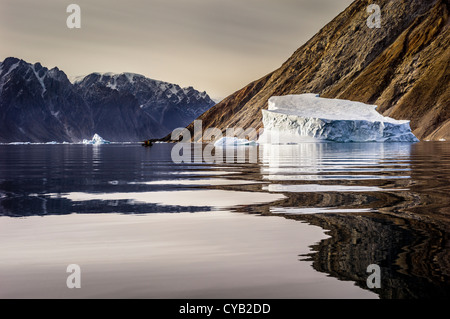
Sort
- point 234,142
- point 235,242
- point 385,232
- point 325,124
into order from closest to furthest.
Answer: point 235,242 < point 385,232 < point 234,142 < point 325,124

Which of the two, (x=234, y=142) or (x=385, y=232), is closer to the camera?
(x=385, y=232)

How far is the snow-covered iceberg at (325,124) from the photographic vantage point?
112m

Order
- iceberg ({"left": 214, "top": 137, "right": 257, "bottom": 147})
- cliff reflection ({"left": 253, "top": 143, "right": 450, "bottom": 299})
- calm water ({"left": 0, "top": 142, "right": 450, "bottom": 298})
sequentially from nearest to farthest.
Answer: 1. calm water ({"left": 0, "top": 142, "right": 450, "bottom": 298})
2. cliff reflection ({"left": 253, "top": 143, "right": 450, "bottom": 299})
3. iceberg ({"left": 214, "top": 137, "right": 257, "bottom": 147})

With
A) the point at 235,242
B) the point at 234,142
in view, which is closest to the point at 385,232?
the point at 235,242

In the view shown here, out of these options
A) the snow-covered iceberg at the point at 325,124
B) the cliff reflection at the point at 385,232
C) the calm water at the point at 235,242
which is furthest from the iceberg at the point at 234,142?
the calm water at the point at 235,242

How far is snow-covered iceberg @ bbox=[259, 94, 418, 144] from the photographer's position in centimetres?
11175

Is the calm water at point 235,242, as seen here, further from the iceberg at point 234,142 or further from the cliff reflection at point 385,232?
the iceberg at point 234,142

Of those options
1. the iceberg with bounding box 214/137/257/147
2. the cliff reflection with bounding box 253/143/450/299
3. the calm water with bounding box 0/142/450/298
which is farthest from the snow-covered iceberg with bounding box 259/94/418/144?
the calm water with bounding box 0/142/450/298

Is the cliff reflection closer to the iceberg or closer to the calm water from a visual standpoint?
the calm water

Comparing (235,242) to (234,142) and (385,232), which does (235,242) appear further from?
(234,142)

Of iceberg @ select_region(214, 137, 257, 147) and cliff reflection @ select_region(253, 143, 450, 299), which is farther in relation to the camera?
iceberg @ select_region(214, 137, 257, 147)

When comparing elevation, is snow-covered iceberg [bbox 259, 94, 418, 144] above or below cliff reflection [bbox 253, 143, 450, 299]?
above

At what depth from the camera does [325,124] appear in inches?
4363
